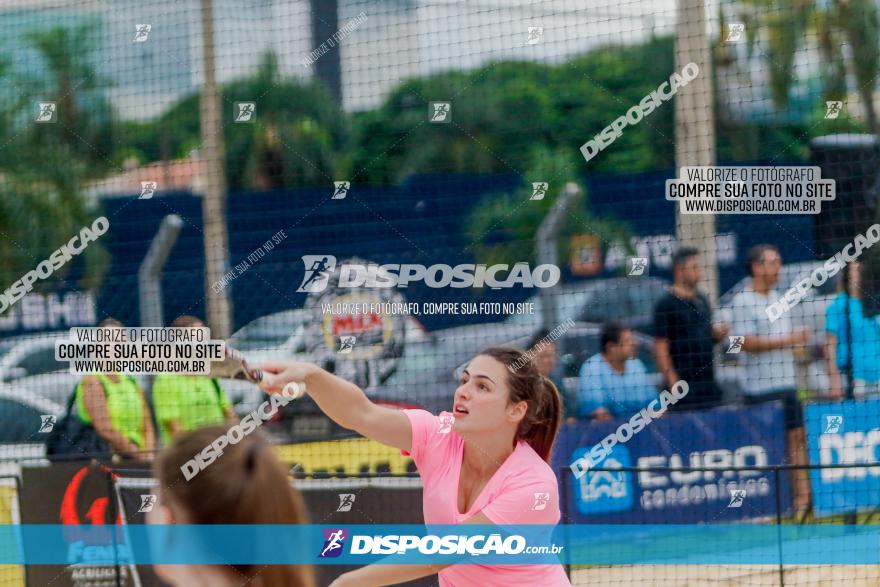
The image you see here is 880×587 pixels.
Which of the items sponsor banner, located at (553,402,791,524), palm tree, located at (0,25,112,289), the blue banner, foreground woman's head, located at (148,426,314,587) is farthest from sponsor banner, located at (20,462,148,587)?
foreground woman's head, located at (148,426,314,587)

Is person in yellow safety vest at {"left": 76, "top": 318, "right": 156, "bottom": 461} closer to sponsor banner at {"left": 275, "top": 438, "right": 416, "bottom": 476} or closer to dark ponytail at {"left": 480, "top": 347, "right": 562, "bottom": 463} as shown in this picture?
sponsor banner at {"left": 275, "top": 438, "right": 416, "bottom": 476}

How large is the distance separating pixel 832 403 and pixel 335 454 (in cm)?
290

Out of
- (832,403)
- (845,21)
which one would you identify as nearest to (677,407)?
(832,403)

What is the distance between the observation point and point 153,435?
245 inches

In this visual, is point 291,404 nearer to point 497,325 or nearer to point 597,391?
point 497,325

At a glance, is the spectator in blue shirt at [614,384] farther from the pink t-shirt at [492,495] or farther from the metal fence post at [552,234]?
the pink t-shirt at [492,495]

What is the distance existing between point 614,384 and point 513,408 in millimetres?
2932

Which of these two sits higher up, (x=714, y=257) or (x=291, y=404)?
(x=714, y=257)

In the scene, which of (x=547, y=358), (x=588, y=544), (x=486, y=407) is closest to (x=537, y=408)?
(x=486, y=407)

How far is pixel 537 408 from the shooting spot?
3871 millimetres

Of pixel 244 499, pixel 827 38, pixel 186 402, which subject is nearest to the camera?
pixel 244 499

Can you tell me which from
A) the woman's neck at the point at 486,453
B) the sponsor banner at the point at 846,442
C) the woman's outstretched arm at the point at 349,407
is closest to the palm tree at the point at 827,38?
the sponsor banner at the point at 846,442

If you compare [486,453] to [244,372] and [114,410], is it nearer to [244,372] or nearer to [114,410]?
[244,372]

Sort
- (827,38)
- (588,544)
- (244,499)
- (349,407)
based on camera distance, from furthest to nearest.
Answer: (827,38)
(588,544)
(349,407)
(244,499)
